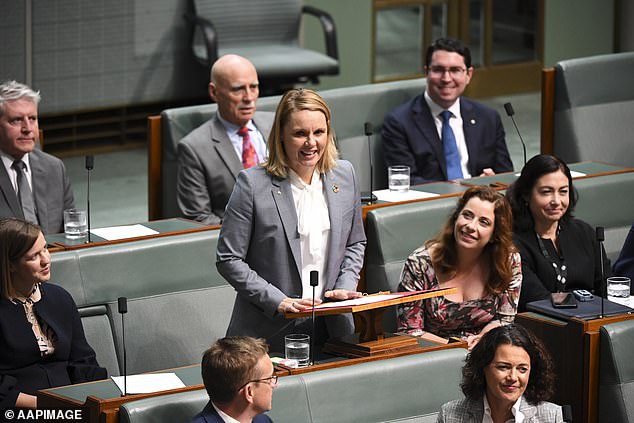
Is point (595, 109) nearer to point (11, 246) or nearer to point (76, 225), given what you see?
point (76, 225)

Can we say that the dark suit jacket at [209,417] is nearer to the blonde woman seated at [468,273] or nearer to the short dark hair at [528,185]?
the blonde woman seated at [468,273]

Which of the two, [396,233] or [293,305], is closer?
[293,305]

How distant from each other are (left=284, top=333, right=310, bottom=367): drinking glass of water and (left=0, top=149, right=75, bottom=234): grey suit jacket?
154 cm

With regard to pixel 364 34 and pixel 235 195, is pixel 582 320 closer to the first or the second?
pixel 235 195

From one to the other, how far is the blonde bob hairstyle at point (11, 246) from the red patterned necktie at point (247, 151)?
1637 mm

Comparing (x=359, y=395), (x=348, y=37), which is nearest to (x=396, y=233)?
(x=359, y=395)

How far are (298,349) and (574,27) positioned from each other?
23.2 ft

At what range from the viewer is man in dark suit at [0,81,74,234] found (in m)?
4.70

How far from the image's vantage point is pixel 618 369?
3623 millimetres

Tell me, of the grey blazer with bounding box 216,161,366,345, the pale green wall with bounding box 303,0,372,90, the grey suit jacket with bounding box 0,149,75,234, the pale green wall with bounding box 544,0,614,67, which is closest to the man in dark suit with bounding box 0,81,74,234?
the grey suit jacket with bounding box 0,149,75,234

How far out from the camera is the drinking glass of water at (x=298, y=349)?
11.3 feet

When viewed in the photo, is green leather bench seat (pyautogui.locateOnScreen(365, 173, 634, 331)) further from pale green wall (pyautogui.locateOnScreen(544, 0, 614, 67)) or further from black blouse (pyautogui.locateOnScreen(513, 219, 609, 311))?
pale green wall (pyautogui.locateOnScreen(544, 0, 614, 67))

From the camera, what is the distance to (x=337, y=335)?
3.70 m

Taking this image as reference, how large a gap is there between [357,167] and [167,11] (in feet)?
9.62
